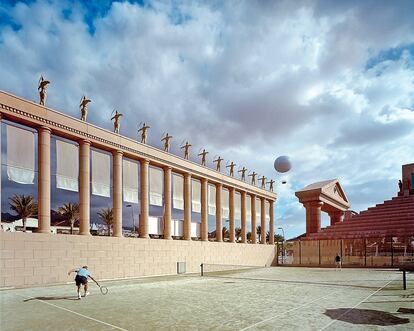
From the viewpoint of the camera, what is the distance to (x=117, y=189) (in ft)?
115

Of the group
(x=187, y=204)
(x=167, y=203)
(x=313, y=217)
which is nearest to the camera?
(x=167, y=203)

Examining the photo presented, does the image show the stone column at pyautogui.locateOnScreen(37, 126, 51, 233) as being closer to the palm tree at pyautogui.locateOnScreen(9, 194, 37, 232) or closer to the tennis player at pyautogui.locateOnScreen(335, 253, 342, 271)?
the palm tree at pyautogui.locateOnScreen(9, 194, 37, 232)

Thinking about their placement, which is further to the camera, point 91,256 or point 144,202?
point 144,202

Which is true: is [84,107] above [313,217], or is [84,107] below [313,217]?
above

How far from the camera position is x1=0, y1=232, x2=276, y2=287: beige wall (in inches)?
987

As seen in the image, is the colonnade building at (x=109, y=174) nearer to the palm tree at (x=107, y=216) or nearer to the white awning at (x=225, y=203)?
the white awning at (x=225, y=203)

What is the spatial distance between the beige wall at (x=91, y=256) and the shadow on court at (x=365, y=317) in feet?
66.2

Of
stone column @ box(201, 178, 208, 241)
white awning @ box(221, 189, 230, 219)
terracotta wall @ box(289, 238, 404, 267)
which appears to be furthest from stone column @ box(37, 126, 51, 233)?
terracotta wall @ box(289, 238, 404, 267)

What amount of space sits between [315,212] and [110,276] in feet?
145

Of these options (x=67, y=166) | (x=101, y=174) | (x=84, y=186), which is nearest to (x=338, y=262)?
(x=101, y=174)

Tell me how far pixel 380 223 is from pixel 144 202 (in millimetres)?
37745

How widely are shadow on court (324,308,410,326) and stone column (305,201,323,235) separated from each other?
5342 cm

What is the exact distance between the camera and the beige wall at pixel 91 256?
2508 cm

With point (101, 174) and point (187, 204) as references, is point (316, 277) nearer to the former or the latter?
point (187, 204)
